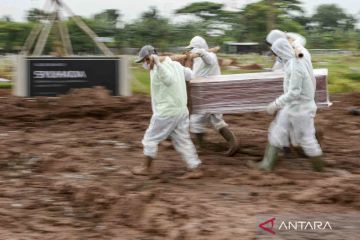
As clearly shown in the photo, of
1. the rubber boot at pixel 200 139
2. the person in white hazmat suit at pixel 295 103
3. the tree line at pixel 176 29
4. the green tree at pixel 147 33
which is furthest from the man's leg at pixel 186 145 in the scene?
the green tree at pixel 147 33

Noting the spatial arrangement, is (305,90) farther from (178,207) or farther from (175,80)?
(178,207)

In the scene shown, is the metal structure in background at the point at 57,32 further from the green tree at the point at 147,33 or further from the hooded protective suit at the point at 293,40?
the green tree at the point at 147,33

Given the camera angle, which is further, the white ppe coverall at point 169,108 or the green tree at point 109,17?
the green tree at point 109,17

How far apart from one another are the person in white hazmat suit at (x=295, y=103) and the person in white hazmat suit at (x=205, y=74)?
1.22 m

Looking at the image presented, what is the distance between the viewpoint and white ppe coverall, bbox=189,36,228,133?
7477 millimetres

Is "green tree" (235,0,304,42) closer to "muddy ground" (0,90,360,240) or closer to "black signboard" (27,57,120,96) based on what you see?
"black signboard" (27,57,120,96)

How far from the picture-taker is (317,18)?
56.2 meters

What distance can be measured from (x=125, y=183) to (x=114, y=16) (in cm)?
3064

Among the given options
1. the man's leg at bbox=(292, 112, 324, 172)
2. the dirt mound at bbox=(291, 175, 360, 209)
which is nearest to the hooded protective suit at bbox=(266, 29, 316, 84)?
the man's leg at bbox=(292, 112, 324, 172)

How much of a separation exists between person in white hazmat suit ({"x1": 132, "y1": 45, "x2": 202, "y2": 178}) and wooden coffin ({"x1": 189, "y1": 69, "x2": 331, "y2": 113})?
0.68 metres

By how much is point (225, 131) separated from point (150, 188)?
2.00 metres

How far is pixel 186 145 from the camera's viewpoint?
21.5 ft

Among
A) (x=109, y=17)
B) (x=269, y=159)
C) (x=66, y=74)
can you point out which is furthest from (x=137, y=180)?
(x=109, y=17)

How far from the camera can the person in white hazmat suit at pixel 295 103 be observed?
6266mm
